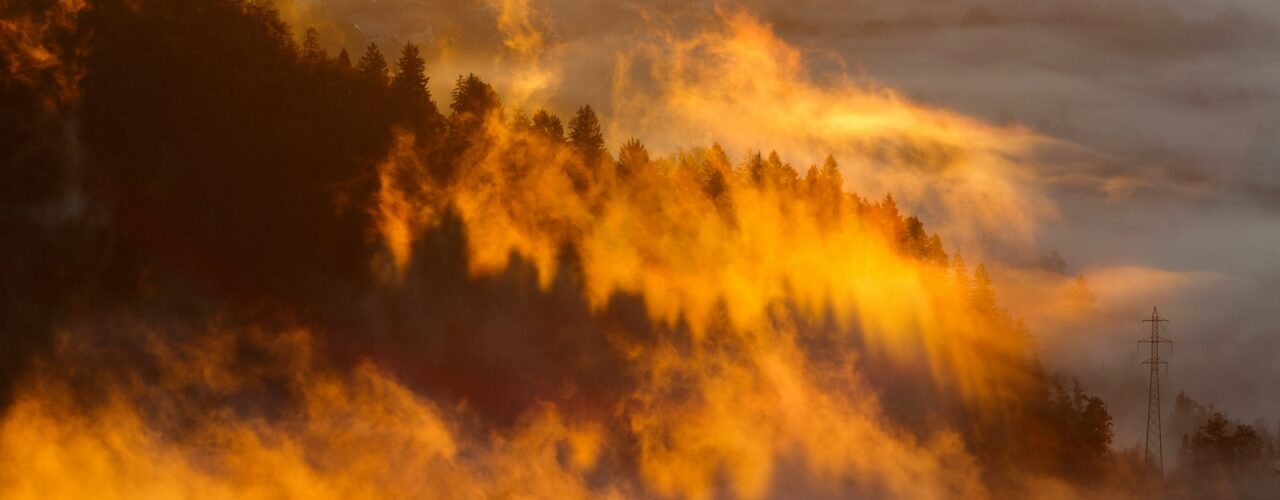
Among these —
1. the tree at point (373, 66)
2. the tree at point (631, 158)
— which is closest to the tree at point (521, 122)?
the tree at point (631, 158)

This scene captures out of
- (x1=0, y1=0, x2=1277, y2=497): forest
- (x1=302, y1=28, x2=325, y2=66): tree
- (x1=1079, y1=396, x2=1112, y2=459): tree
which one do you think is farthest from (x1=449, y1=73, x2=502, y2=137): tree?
(x1=1079, y1=396, x2=1112, y2=459): tree

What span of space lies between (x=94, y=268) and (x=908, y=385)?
3864cm

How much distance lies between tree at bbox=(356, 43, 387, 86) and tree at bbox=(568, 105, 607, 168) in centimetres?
1058

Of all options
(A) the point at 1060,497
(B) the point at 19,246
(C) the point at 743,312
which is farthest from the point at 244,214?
(A) the point at 1060,497

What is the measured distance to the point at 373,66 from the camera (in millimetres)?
58688

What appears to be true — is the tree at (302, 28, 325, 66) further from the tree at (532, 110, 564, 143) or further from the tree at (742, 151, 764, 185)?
the tree at (742, 151, 764, 185)

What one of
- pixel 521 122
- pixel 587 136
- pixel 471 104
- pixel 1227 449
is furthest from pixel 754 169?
pixel 1227 449

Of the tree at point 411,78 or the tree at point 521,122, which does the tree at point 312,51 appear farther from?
the tree at point 521,122

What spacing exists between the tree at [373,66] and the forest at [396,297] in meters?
0.12

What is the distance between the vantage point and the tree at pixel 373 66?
57.9m

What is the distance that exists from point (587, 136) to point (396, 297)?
626 inches

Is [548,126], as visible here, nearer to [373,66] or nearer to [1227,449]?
[373,66]

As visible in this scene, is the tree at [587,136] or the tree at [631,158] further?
the tree at [631,158]

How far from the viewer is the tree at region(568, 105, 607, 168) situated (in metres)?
66.2
